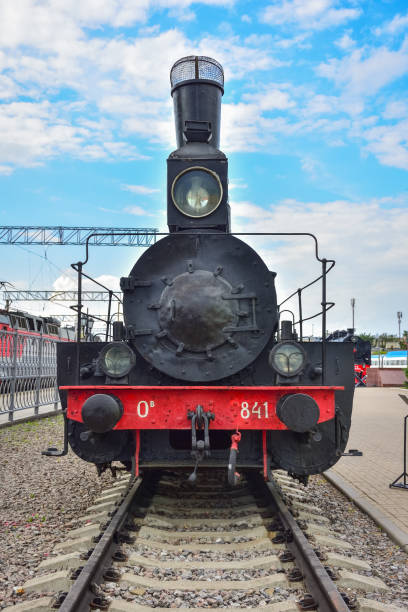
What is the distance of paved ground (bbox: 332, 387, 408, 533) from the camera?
231 inches

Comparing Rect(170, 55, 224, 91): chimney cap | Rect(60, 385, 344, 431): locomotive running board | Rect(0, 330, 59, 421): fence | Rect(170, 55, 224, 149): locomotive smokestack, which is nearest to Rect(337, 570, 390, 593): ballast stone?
Rect(60, 385, 344, 431): locomotive running board

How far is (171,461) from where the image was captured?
4789 mm

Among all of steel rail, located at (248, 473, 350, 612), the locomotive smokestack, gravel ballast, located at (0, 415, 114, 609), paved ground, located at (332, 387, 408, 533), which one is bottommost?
paved ground, located at (332, 387, 408, 533)

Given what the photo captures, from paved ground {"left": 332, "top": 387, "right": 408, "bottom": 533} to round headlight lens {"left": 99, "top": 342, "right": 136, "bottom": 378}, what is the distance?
2880mm

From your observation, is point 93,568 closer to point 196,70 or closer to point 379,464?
point 196,70

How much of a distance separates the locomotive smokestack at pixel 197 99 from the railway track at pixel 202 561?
3786mm

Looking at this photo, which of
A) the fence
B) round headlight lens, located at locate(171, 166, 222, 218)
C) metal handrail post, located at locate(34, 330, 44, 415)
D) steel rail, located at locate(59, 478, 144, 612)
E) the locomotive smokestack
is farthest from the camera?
metal handrail post, located at locate(34, 330, 44, 415)

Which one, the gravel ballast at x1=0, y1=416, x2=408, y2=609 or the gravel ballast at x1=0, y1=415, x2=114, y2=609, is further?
the gravel ballast at x1=0, y1=415, x2=114, y2=609

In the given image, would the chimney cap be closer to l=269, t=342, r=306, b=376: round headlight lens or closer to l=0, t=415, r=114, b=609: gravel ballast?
l=269, t=342, r=306, b=376: round headlight lens

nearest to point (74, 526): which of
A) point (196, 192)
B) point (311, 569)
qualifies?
point (311, 569)

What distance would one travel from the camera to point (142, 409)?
4531mm

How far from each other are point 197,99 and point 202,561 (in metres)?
4.77

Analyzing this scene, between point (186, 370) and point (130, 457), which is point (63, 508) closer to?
point (130, 457)

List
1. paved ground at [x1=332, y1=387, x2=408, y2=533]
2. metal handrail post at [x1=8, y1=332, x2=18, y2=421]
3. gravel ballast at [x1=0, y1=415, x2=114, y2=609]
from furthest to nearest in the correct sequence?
metal handrail post at [x1=8, y1=332, x2=18, y2=421] < paved ground at [x1=332, y1=387, x2=408, y2=533] < gravel ballast at [x1=0, y1=415, x2=114, y2=609]
